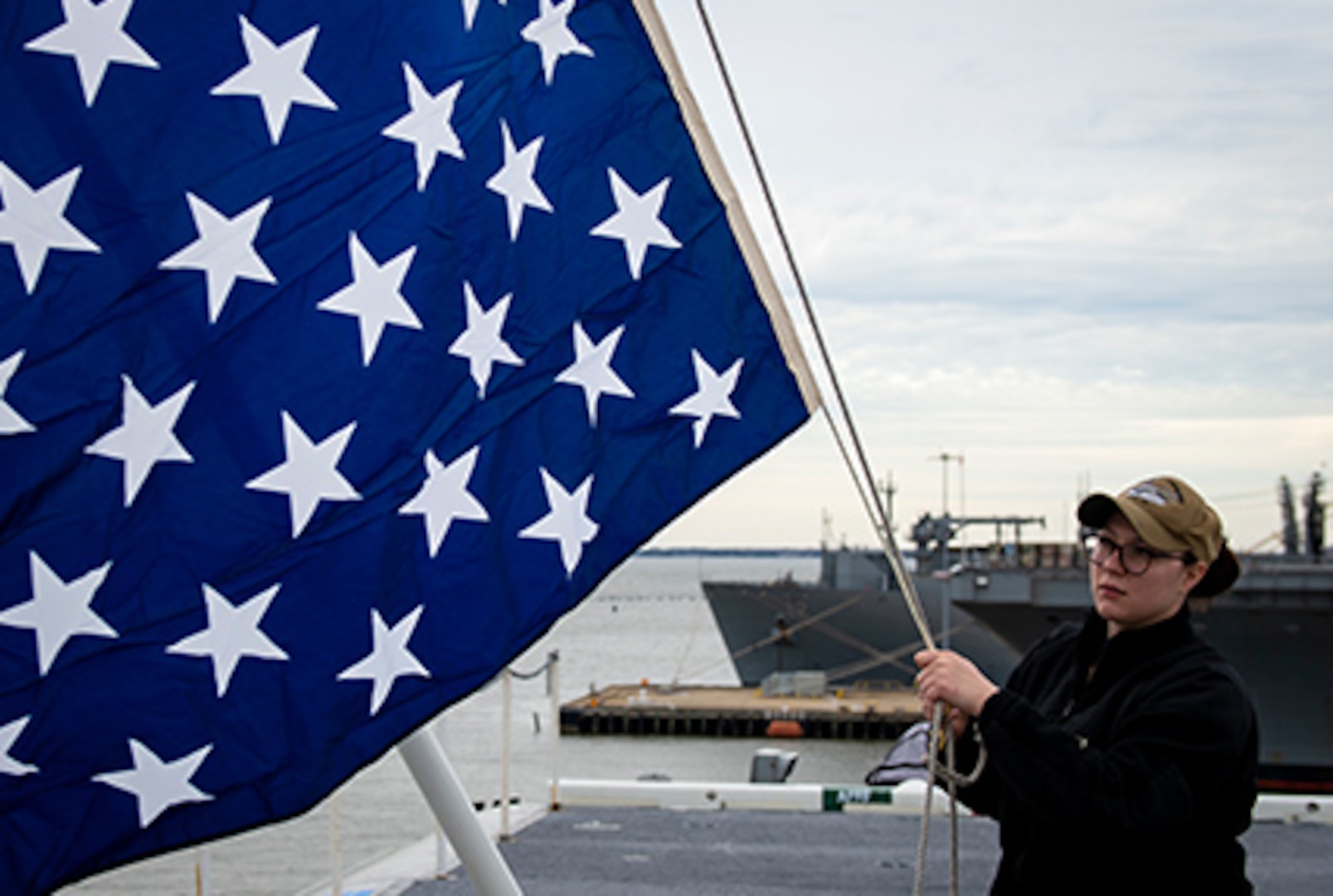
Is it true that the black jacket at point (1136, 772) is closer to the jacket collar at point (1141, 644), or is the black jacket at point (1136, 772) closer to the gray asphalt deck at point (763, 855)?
the jacket collar at point (1141, 644)

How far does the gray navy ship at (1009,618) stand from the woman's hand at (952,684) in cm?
2727

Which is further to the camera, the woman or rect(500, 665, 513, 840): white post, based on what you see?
rect(500, 665, 513, 840): white post

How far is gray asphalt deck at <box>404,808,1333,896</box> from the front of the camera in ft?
22.7

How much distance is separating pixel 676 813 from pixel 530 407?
6.62 meters

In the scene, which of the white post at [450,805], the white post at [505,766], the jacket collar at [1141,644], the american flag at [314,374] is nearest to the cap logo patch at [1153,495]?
the jacket collar at [1141,644]

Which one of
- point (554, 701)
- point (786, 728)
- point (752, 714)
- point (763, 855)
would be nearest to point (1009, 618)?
point (786, 728)

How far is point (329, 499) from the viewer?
2.61 metres

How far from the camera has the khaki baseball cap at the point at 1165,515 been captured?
2430 millimetres

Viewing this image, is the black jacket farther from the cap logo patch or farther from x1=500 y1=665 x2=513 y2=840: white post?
x1=500 y1=665 x2=513 y2=840: white post

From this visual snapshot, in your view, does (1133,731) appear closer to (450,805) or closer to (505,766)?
(450,805)

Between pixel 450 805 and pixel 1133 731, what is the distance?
143 centimetres

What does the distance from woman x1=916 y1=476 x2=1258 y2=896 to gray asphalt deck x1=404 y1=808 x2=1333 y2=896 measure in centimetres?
444

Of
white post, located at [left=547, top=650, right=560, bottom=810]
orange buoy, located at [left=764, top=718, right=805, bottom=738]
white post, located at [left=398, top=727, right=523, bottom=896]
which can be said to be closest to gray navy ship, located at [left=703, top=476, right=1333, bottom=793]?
orange buoy, located at [left=764, top=718, right=805, bottom=738]

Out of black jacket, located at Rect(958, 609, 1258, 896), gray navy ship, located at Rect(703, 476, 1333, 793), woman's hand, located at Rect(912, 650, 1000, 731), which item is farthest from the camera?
gray navy ship, located at Rect(703, 476, 1333, 793)
